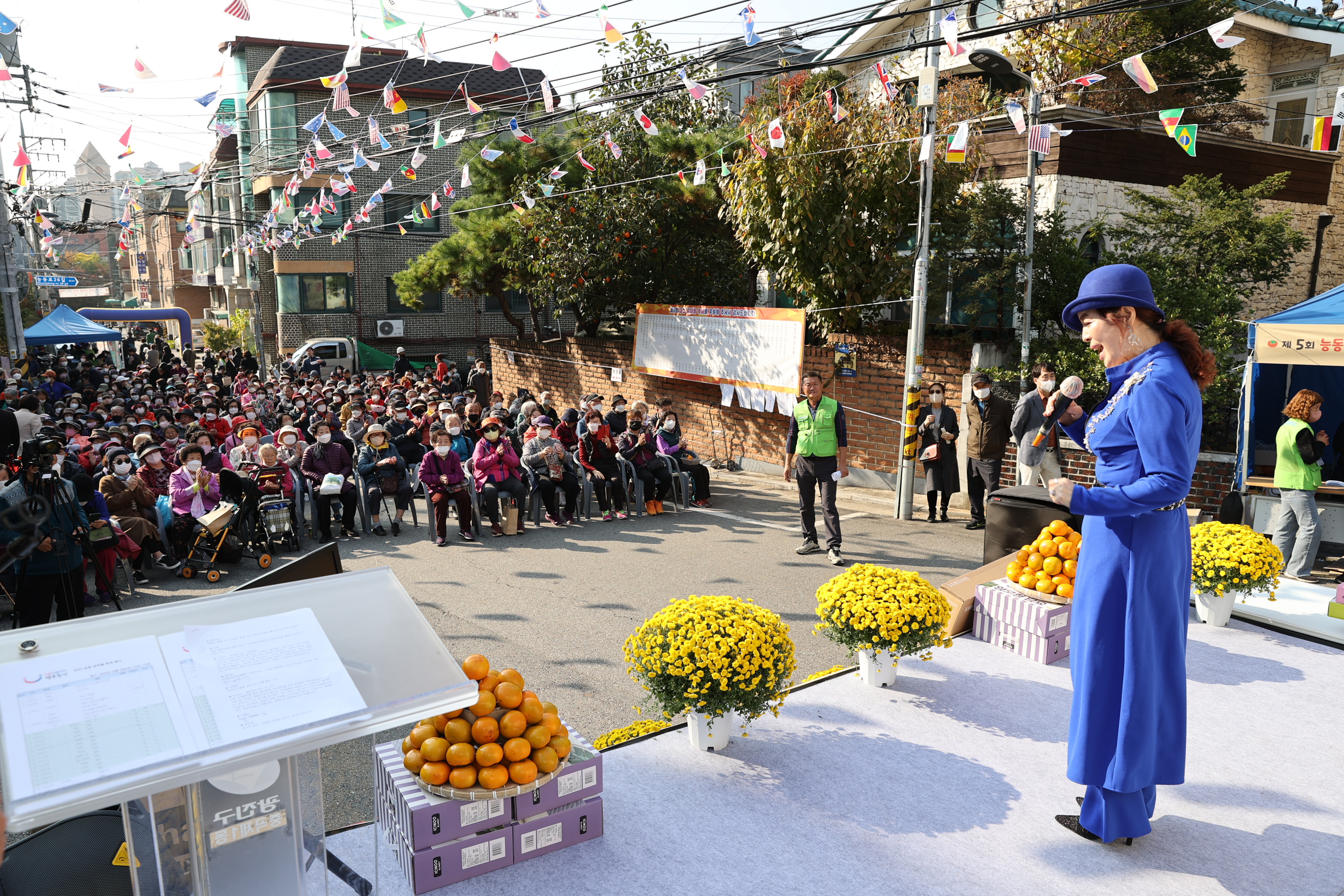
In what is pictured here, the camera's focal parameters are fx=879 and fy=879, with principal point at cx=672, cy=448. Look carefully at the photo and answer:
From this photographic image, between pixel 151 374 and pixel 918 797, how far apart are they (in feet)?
93.4

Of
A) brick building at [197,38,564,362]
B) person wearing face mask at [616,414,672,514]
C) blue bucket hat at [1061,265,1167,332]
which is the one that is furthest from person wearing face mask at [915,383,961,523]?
brick building at [197,38,564,362]

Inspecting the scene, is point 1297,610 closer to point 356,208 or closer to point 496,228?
point 496,228

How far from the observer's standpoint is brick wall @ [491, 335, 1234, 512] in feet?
35.9

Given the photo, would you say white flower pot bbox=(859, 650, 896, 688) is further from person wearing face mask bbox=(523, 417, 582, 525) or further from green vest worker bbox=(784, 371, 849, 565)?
person wearing face mask bbox=(523, 417, 582, 525)

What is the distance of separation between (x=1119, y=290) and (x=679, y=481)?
30.4 ft

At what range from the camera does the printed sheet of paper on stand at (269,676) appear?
8.12ft

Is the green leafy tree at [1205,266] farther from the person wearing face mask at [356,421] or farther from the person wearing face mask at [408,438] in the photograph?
the person wearing face mask at [356,421]

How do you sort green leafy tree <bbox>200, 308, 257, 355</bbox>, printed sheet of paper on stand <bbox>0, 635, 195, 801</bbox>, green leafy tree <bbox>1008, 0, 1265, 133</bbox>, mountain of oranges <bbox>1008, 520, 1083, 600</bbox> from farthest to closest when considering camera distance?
green leafy tree <bbox>200, 308, 257, 355</bbox>, green leafy tree <bbox>1008, 0, 1265, 133</bbox>, mountain of oranges <bbox>1008, 520, 1083, 600</bbox>, printed sheet of paper on stand <bbox>0, 635, 195, 801</bbox>

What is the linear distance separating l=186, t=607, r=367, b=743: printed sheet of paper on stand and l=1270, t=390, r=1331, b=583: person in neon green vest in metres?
8.55

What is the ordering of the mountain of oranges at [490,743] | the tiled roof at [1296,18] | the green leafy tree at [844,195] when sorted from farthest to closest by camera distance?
the tiled roof at [1296,18]
the green leafy tree at [844,195]
the mountain of oranges at [490,743]

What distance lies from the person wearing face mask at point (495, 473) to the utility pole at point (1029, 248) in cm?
656

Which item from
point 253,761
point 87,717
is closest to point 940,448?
point 253,761

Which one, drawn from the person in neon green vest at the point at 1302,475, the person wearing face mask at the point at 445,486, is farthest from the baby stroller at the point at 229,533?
the person in neon green vest at the point at 1302,475

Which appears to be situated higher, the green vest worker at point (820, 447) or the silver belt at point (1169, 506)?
the silver belt at point (1169, 506)
